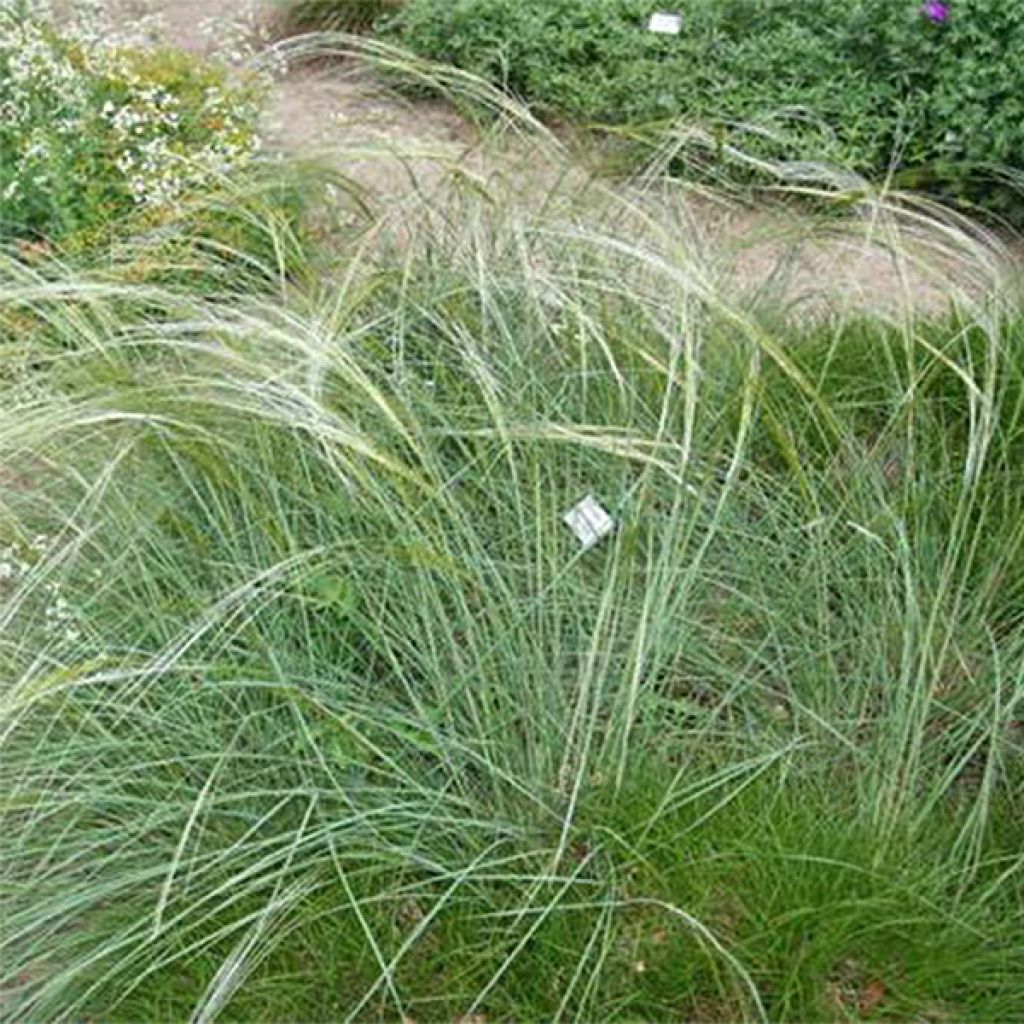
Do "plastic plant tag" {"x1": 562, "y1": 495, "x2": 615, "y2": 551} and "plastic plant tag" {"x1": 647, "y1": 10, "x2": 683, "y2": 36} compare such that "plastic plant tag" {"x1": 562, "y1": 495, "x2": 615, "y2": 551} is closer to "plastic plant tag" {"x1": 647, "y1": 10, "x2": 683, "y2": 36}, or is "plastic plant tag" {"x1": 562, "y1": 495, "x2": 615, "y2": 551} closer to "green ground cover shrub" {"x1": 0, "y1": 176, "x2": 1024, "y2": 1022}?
"green ground cover shrub" {"x1": 0, "y1": 176, "x2": 1024, "y2": 1022}

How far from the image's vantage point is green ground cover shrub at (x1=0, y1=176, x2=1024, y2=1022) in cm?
223

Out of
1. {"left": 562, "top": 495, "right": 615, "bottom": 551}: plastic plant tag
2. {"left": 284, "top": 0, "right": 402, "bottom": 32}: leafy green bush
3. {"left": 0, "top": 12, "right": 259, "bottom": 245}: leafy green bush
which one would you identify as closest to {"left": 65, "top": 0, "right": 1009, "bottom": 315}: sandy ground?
{"left": 284, "top": 0, "right": 402, "bottom": 32}: leafy green bush

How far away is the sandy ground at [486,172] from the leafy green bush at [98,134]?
0.22m

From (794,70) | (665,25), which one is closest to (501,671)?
(794,70)

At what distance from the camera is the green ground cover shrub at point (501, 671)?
7.33ft

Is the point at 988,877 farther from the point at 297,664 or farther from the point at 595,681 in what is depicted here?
the point at 297,664

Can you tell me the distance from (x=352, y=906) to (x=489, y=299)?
1.29 m

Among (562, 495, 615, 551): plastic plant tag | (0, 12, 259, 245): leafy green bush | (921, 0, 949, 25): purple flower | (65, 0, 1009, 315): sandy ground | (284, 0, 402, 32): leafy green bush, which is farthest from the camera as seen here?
(284, 0, 402, 32): leafy green bush

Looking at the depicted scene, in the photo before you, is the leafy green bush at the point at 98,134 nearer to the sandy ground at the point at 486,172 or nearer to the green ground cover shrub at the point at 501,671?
the sandy ground at the point at 486,172

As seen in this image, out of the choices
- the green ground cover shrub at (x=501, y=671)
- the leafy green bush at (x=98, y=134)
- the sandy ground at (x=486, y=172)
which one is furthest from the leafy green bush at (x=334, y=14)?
the green ground cover shrub at (x=501, y=671)

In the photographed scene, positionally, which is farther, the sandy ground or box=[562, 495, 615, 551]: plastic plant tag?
the sandy ground

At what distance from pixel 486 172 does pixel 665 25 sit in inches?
52.9

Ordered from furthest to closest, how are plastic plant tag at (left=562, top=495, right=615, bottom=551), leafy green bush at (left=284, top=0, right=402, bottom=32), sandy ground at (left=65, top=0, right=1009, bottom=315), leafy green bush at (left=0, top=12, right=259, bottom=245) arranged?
leafy green bush at (left=284, top=0, right=402, bottom=32) < leafy green bush at (left=0, top=12, right=259, bottom=245) < sandy ground at (left=65, top=0, right=1009, bottom=315) < plastic plant tag at (left=562, top=495, right=615, bottom=551)

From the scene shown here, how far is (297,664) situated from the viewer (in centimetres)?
251
